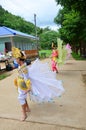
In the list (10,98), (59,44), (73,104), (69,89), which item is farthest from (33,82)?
(59,44)

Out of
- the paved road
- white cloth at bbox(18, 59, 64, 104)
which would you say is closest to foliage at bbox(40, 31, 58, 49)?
the paved road

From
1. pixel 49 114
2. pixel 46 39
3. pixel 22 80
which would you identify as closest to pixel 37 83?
pixel 22 80

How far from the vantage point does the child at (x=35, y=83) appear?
6199 mm

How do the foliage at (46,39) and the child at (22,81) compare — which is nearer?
the child at (22,81)

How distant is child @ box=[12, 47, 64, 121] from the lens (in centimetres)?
620

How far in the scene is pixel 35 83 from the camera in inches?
260

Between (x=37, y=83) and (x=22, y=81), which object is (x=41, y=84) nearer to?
(x=37, y=83)

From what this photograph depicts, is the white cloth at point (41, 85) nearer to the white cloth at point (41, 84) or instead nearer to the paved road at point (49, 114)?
the white cloth at point (41, 84)

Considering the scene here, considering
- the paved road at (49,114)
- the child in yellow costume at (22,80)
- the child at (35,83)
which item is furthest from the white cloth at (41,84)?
the paved road at (49,114)

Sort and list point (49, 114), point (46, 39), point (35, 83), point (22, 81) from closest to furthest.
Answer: point (22, 81)
point (49, 114)
point (35, 83)
point (46, 39)

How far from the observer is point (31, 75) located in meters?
6.56

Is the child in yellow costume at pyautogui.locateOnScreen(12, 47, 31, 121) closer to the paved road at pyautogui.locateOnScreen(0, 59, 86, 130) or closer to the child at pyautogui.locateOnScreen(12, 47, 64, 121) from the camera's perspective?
the child at pyautogui.locateOnScreen(12, 47, 64, 121)

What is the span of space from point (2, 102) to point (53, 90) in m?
1.90

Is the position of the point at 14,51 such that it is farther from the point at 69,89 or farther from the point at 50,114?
the point at 69,89
